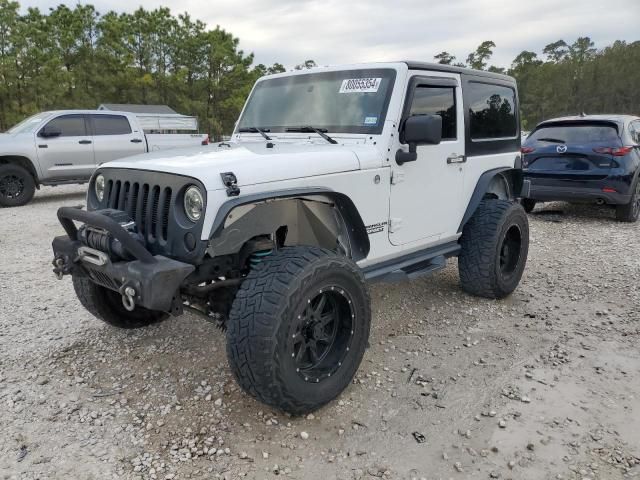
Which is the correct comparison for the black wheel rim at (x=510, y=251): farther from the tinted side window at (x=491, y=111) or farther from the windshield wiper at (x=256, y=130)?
the windshield wiper at (x=256, y=130)

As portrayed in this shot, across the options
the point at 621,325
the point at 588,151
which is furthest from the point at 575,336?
the point at 588,151

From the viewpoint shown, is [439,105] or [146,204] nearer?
[146,204]

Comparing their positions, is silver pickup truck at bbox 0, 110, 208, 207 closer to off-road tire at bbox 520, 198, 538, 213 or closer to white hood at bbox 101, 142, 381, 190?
off-road tire at bbox 520, 198, 538, 213

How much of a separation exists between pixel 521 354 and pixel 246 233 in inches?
86.5

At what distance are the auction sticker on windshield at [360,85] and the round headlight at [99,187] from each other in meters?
1.79

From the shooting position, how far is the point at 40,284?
5051 millimetres

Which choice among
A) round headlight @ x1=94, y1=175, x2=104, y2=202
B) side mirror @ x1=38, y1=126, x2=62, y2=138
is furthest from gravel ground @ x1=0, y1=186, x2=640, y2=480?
side mirror @ x1=38, y1=126, x2=62, y2=138

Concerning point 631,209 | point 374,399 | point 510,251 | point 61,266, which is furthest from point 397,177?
point 631,209

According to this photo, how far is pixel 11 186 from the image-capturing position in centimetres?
950

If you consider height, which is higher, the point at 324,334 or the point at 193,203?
the point at 193,203

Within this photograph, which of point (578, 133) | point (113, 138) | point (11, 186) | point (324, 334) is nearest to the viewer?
point (324, 334)

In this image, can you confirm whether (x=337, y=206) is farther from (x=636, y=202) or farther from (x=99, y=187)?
(x=636, y=202)

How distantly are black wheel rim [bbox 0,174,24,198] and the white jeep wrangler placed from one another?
24.2 feet

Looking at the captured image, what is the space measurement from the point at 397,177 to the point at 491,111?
5.49ft
